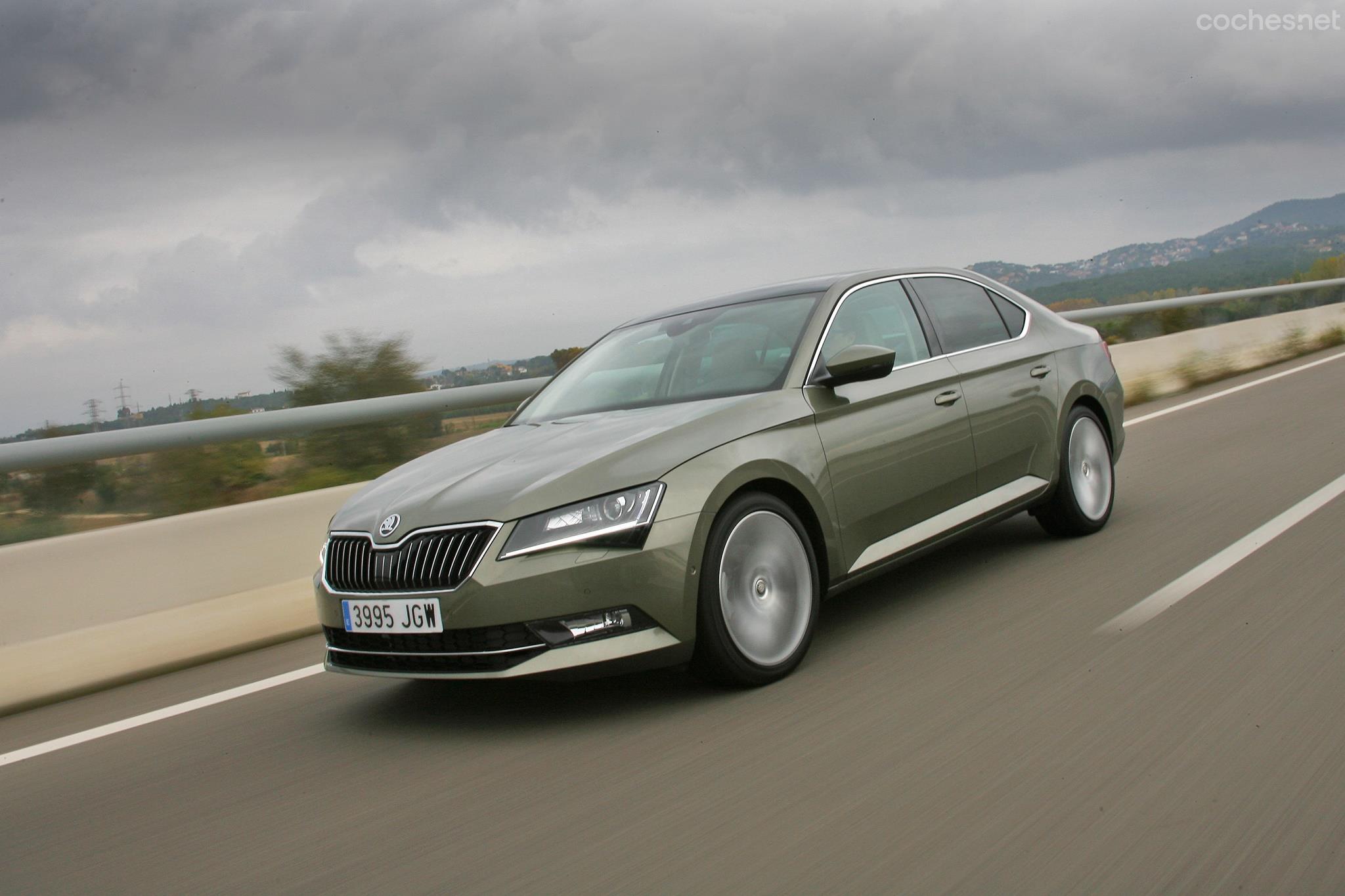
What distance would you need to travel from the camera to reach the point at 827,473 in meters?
4.94

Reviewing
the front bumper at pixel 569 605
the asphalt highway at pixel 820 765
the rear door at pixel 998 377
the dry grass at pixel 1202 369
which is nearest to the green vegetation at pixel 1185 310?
the dry grass at pixel 1202 369

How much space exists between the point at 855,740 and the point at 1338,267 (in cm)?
3671

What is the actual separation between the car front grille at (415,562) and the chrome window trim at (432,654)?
0.60 ft

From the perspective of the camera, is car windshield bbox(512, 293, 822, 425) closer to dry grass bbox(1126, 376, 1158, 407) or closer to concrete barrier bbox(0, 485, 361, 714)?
concrete barrier bbox(0, 485, 361, 714)

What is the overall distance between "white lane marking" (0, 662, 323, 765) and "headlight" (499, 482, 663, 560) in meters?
1.92

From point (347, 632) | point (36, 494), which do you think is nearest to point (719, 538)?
point (347, 632)

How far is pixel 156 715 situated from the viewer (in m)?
5.19

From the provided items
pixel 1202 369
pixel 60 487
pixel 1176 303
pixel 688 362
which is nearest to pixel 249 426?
pixel 60 487

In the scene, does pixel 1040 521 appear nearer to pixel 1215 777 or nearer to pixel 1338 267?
pixel 1215 777

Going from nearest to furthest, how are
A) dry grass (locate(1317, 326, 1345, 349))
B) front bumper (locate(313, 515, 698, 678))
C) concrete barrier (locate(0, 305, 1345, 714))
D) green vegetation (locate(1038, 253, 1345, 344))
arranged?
front bumper (locate(313, 515, 698, 678)) → concrete barrier (locate(0, 305, 1345, 714)) → green vegetation (locate(1038, 253, 1345, 344)) → dry grass (locate(1317, 326, 1345, 349))

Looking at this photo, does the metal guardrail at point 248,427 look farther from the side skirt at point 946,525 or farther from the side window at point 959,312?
the side skirt at point 946,525

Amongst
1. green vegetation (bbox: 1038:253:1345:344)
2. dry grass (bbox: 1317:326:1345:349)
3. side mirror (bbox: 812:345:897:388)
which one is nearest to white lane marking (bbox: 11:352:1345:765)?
side mirror (bbox: 812:345:897:388)

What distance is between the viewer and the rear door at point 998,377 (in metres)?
5.94

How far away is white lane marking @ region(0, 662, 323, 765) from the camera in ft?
16.0
